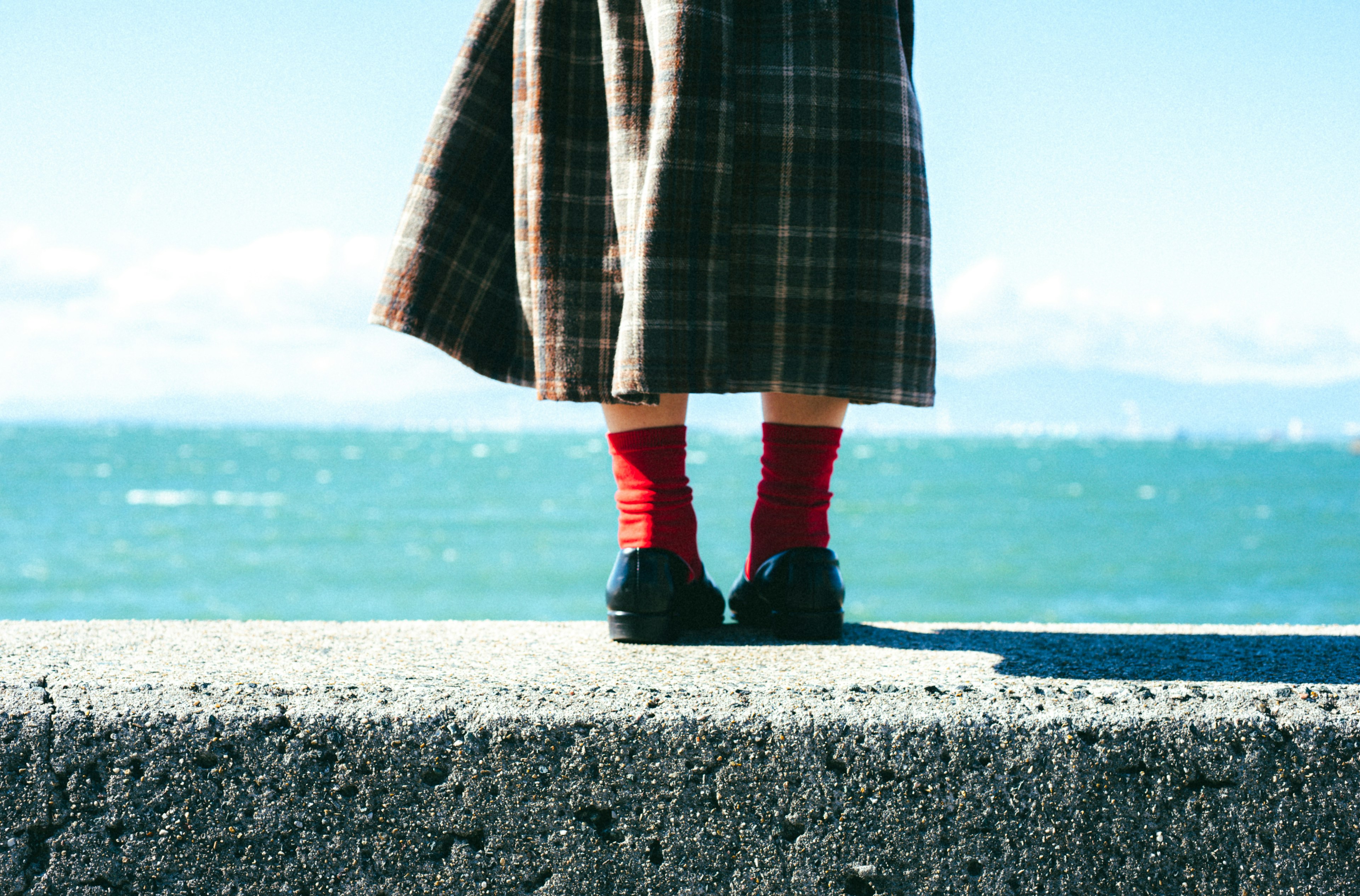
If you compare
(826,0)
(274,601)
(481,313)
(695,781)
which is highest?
(826,0)

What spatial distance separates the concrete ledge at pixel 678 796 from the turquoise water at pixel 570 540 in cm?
374

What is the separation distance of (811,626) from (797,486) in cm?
20

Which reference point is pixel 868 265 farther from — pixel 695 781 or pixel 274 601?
pixel 274 601

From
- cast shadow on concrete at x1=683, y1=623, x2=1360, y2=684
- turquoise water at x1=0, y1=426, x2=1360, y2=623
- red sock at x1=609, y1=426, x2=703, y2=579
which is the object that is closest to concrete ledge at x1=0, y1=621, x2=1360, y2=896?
cast shadow on concrete at x1=683, y1=623, x2=1360, y2=684

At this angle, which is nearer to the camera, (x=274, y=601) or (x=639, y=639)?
(x=639, y=639)

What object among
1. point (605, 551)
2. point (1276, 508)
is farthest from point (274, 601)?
point (1276, 508)

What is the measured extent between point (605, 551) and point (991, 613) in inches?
407

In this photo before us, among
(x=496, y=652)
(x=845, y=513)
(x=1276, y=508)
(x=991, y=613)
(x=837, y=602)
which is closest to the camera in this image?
(x=496, y=652)

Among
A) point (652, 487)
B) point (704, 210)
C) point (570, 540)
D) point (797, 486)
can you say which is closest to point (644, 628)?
point (652, 487)

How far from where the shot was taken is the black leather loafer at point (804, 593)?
4.42ft

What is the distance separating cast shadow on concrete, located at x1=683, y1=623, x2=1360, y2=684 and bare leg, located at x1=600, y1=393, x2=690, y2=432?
30 cm

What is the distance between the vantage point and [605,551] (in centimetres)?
2456

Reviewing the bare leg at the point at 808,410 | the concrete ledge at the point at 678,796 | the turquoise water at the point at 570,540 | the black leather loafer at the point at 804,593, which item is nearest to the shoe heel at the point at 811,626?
the black leather loafer at the point at 804,593

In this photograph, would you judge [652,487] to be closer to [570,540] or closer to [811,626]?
[811,626]
